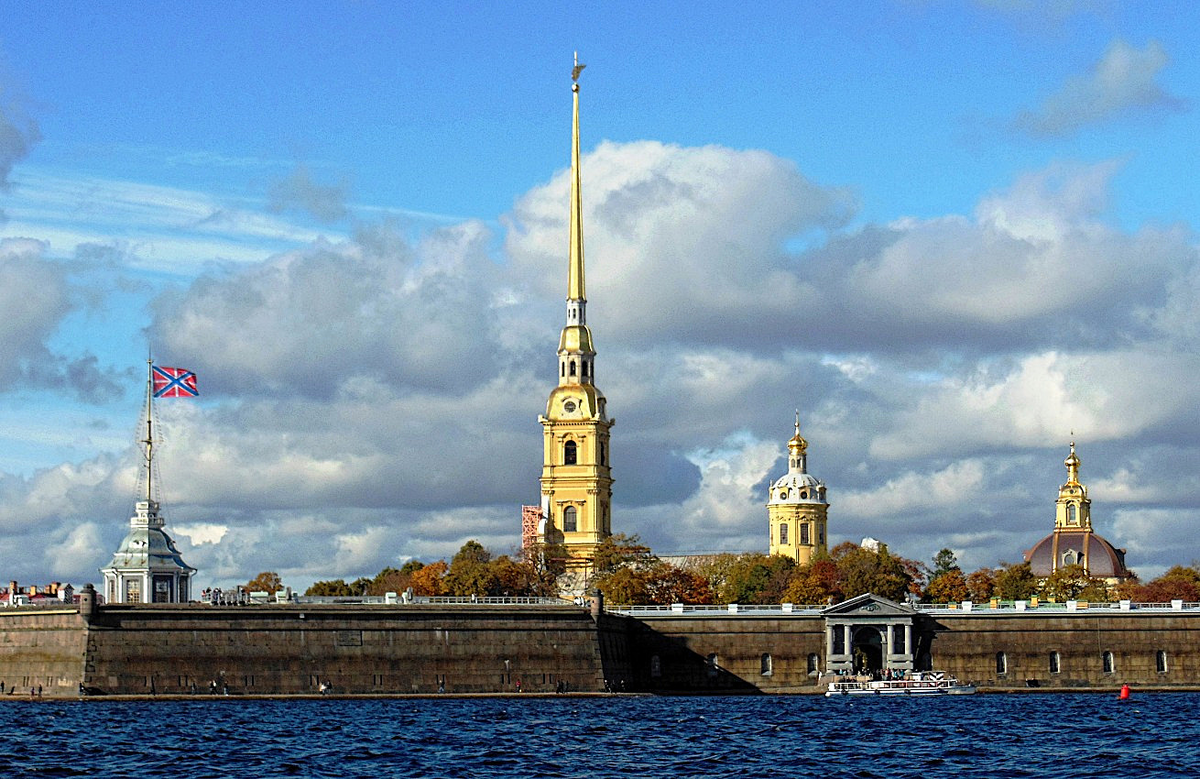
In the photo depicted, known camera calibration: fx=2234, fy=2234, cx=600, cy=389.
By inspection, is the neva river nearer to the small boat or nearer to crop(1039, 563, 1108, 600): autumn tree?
the small boat

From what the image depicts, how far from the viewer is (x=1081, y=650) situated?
130 metres

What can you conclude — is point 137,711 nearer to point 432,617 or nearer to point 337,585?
point 432,617

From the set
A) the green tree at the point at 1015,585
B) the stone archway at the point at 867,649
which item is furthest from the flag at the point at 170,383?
the green tree at the point at 1015,585

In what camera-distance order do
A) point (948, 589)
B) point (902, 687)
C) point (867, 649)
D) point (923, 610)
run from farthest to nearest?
point (948, 589) < point (867, 649) < point (923, 610) < point (902, 687)

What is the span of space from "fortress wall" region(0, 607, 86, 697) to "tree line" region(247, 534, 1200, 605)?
143 ft

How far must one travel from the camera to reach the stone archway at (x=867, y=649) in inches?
5226

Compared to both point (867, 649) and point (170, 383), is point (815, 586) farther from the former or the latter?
point (170, 383)

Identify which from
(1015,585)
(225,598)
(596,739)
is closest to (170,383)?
(225,598)

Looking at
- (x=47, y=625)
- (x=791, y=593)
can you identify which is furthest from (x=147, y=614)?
(x=791, y=593)

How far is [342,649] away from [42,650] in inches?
601

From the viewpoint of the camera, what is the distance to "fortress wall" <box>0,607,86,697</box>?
11138 centimetres

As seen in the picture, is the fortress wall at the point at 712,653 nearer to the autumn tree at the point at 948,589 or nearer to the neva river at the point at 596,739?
the neva river at the point at 596,739

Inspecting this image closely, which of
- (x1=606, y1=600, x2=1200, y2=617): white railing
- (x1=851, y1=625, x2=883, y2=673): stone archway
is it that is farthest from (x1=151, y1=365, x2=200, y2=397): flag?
(x1=851, y1=625, x2=883, y2=673): stone archway

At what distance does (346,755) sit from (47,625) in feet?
128
